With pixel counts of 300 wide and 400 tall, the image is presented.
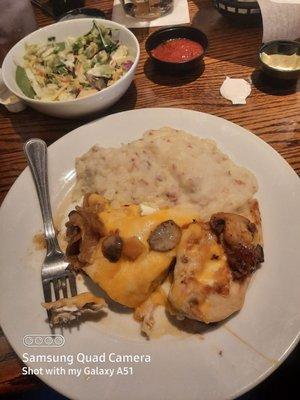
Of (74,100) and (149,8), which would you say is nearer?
(74,100)

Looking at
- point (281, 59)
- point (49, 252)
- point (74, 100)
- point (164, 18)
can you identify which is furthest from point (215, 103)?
point (49, 252)

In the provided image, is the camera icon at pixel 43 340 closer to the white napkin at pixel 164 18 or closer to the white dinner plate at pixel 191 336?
the white dinner plate at pixel 191 336

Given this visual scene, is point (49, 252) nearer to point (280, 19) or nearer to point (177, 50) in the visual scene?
point (177, 50)

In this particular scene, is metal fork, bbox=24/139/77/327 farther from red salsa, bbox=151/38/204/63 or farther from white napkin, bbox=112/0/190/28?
white napkin, bbox=112/0/190/28

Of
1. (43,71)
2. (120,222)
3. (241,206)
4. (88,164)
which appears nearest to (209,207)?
(241,206)

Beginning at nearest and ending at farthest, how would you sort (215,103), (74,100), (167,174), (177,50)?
(167,174), (74,100), (215,103), (177,50)

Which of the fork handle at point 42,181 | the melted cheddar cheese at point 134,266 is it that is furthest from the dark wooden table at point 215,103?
the melted cheddar cheese at point 134,266
